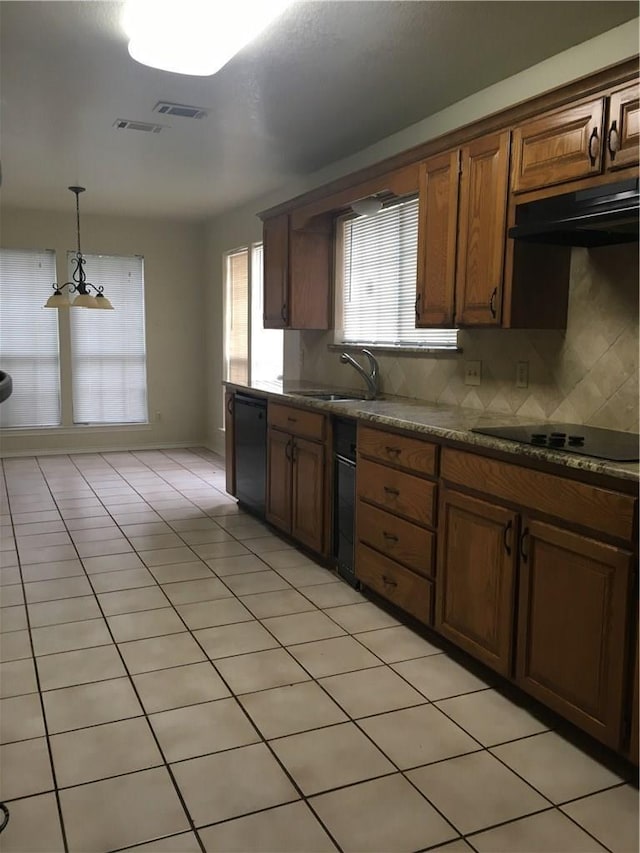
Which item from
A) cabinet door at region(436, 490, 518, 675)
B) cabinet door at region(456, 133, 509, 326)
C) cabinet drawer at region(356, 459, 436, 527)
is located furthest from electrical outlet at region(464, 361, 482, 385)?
cabinet door at region(436, 490, 518, 675)

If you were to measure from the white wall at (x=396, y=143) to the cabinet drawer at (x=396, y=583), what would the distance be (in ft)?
6.61

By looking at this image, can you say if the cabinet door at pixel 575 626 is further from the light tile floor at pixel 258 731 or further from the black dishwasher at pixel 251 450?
the black dishwasher at pixel 251 450

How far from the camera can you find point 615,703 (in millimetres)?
2000

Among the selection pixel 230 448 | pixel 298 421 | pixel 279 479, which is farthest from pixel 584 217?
pixel 230 448

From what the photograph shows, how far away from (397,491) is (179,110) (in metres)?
2.35

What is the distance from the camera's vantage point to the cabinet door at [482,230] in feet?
9.18

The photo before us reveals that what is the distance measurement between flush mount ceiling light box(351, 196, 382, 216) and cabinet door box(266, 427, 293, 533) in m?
1.36

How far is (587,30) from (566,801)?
8.92 feet

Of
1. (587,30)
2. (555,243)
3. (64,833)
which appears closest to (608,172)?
(555,243)

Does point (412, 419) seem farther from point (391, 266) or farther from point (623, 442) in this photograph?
point (391, 266)

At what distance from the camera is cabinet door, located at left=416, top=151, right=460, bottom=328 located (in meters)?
3.09

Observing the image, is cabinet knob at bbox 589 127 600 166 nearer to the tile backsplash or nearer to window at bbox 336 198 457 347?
the tile backsplash

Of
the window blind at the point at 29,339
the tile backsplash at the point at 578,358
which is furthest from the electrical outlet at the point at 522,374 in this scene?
the window blind at the point at 29,339

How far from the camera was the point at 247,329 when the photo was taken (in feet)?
21.6
